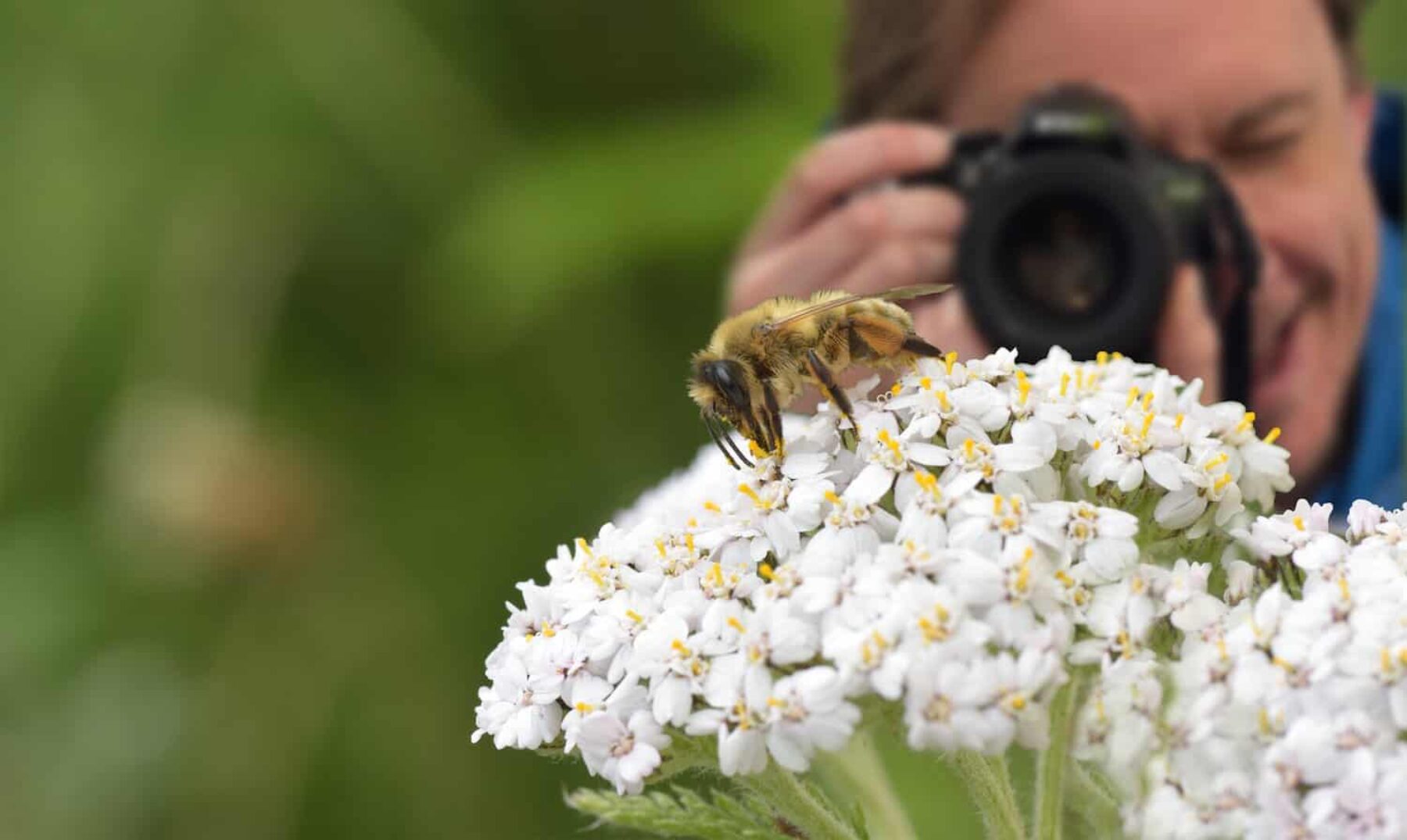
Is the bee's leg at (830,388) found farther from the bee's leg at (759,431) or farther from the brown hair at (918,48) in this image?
the brown hair at (918,48)

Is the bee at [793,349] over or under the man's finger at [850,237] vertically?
under

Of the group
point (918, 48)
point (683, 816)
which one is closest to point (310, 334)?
point (918, 48)

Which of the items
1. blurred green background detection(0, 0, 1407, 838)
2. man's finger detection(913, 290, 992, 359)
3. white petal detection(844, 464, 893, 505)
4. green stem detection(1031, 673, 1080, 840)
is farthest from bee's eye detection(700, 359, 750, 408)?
blurred green background detection(0, 0, 1407, 838)

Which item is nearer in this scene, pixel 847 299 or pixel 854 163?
pixel 847 299

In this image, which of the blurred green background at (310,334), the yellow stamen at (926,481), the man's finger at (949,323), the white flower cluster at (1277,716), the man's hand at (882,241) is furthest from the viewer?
the blurred green background at (310,334)

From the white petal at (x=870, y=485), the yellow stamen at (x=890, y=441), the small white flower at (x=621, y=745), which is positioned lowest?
the small white flower at (x=621, y=745)

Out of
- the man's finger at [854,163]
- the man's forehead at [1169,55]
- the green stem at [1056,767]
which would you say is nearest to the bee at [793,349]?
the green stem at [1056,767]

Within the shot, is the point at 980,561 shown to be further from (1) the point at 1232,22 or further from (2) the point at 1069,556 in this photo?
(1) the point at 1232,22

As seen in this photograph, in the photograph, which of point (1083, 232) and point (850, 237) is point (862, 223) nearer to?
point (850, 237)
